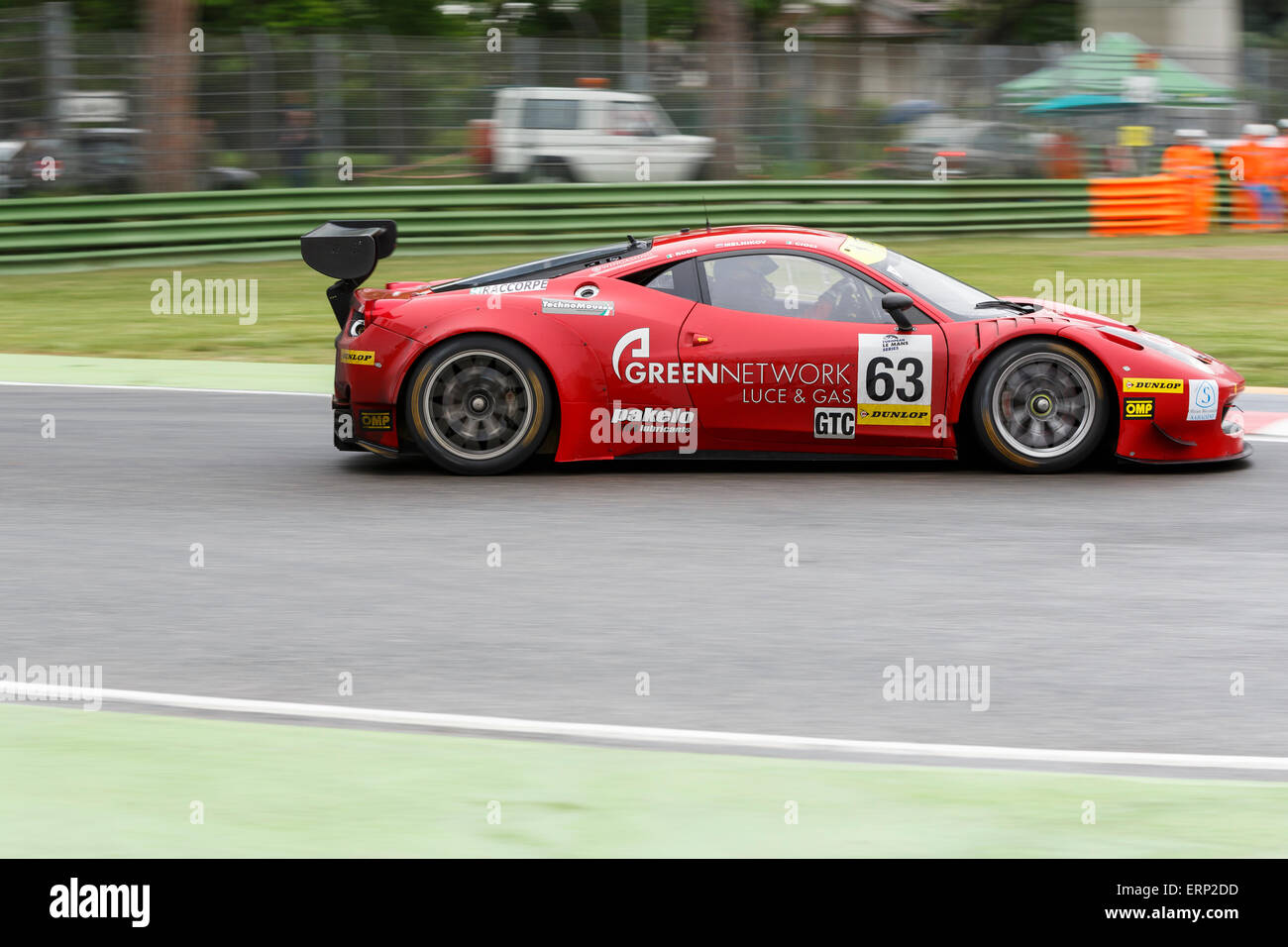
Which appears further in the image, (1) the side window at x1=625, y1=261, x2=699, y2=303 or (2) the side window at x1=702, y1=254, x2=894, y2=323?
(1) the side window at x1=625, y1=261, x2=699, y2=303

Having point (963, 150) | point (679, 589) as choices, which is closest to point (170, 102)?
point (963, 150)

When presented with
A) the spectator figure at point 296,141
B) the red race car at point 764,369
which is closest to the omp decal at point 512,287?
the red race car at point 764,369

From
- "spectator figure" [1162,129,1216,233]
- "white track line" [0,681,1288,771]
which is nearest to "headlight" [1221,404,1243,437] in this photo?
"white track line" [0,681,1288,771]

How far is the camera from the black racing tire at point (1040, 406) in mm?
7961

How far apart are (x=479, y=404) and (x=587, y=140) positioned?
1404cm

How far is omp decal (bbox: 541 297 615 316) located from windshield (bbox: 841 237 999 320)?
1199 mm

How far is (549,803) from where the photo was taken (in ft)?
13.7

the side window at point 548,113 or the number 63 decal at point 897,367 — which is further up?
the side window at point 548,113

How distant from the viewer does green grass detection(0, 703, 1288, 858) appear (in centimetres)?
391

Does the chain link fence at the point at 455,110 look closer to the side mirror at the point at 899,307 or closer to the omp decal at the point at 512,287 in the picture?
the omp decal at the point at 512,287

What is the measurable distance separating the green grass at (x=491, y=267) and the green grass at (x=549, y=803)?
816 centimetres

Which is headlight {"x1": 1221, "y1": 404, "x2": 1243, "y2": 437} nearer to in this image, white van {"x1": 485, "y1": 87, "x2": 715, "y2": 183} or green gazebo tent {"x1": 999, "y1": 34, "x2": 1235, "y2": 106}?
white van {"x1": 485, "y1": 87, "x2": 715, "y2": 183}

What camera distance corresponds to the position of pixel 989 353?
26.2ft

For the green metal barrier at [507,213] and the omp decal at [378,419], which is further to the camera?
the green metal barrier at [507,213]
